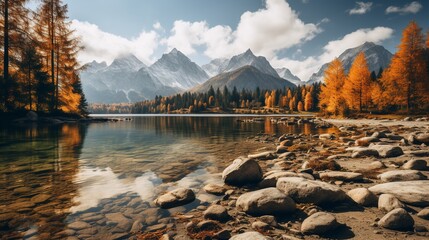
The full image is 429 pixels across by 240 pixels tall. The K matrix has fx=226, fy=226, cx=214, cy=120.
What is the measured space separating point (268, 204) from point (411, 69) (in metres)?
49.6

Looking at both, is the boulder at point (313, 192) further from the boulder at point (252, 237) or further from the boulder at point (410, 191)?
the boulder at point (252, 237)

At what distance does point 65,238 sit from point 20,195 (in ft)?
12.1

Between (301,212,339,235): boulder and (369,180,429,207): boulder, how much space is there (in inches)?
92.2

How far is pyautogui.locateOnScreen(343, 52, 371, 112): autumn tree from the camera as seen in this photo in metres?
47.6

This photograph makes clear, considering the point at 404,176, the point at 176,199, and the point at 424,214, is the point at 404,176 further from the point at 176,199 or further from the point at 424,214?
the point at 176,199

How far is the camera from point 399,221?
4.38 m

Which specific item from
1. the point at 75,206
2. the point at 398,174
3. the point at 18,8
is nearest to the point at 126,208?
the point at 75,206

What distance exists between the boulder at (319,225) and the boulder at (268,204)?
731 mm

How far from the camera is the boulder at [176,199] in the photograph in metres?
6.32

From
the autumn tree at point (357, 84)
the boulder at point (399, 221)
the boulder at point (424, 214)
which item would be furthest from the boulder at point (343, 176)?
the autumn tree at point (357, 84)

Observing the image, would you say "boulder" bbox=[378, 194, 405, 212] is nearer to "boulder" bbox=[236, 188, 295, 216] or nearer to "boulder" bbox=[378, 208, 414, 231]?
"boulder" bbox=[378, 208, 414, 231]

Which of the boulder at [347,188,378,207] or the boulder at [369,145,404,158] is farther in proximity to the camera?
the boulder at [369,145,404,158]

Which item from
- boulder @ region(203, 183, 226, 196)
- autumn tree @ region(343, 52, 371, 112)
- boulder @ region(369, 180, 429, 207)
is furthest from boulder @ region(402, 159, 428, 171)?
autumn tree @ region(343, 52, 371, 112)

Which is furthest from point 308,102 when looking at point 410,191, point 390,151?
point 410,191
